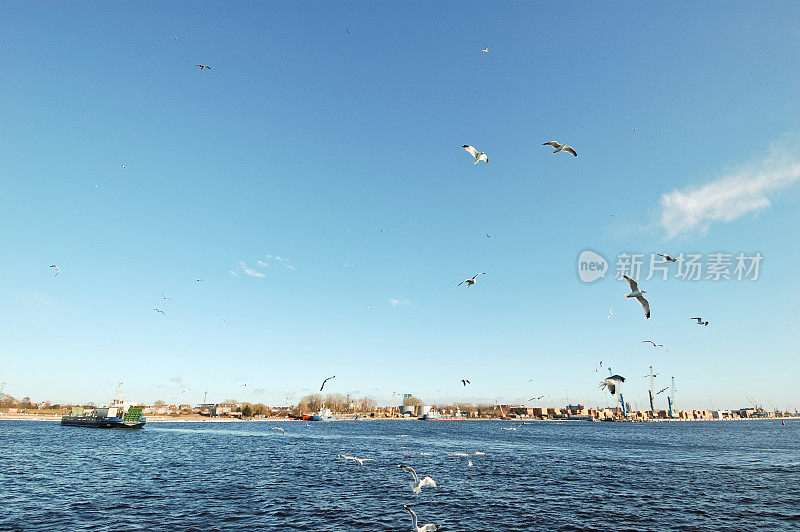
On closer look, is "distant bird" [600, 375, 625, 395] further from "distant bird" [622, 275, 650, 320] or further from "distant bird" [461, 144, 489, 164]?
"distant bird" [461, 144, 489, 164]

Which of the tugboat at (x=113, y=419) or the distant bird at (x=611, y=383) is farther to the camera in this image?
the tugboat at (x=113, y=419)

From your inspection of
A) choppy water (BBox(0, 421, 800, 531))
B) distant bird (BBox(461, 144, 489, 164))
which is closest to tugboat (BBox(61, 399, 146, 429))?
choppy water (BBox(0, 421, 800, 531))

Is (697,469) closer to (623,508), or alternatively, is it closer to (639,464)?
(639,464)

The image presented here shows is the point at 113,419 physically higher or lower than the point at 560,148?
lower

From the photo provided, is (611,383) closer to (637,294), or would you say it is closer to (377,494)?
(637,294)

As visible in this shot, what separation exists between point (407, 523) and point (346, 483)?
47.5 ft

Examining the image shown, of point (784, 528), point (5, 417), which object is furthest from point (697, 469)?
point (5, 417)

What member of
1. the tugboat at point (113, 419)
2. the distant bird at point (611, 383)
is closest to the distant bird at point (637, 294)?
the distant bird at point (611, 383)

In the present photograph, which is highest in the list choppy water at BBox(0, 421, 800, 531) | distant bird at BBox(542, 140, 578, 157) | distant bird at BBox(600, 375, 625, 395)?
distant bird at BBox(542, 140, 578, 157)

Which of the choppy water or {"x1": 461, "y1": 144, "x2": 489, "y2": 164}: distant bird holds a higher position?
{"x1": 461, "y1": 144, "x2": 489, "y2": 164}: distant bird

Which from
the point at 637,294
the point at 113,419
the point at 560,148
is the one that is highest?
the point at 560,148

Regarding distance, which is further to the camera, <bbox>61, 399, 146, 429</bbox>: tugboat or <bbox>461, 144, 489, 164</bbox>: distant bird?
<bbox>61, 399, 146, 429</bbox>: tugboat

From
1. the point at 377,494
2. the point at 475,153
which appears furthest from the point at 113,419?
the point at 475,153

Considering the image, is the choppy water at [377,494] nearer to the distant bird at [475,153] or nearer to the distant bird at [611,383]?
the distant bird at [611,383]
